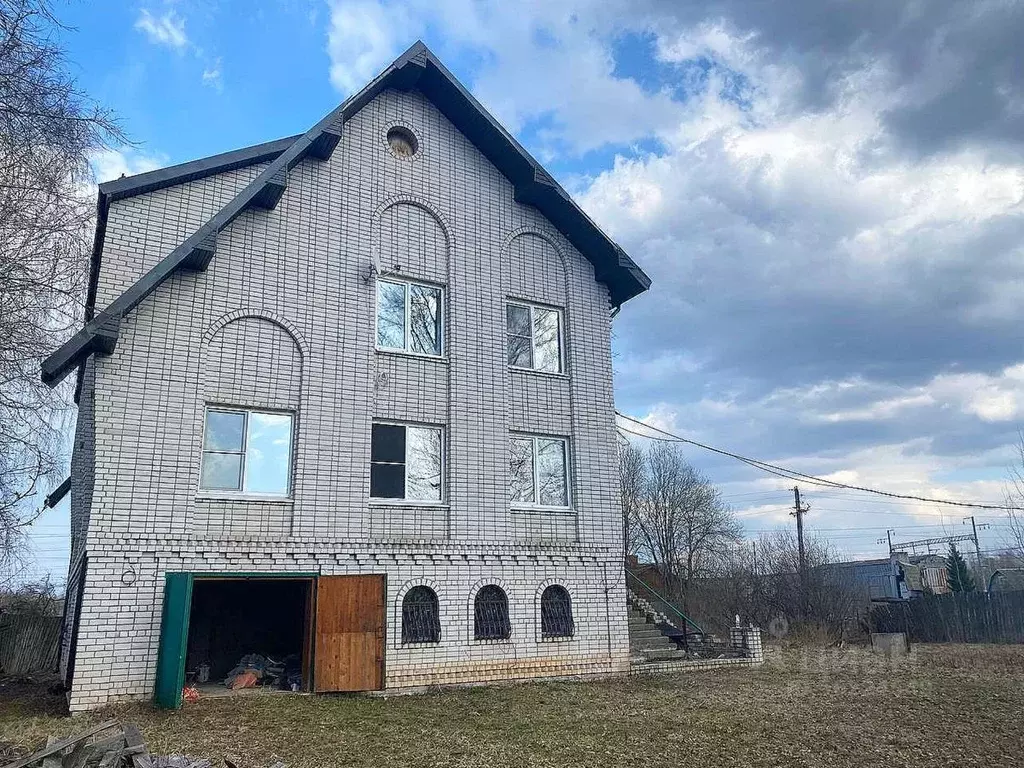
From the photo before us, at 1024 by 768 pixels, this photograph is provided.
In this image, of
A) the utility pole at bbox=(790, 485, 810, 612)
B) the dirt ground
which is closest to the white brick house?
the dirt ground

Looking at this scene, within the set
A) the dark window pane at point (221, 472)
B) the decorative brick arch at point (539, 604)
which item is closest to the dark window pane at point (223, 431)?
the dark window pane at point (221, 472)

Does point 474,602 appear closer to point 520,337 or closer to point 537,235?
point 520,337

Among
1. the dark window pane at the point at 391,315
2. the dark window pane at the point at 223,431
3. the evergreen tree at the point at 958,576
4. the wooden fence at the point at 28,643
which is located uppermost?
the dark window pane at the point at 391,315

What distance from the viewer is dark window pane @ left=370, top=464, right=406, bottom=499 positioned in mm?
→ 12375

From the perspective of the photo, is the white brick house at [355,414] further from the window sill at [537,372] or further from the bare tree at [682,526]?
the bare tree at [682,526]

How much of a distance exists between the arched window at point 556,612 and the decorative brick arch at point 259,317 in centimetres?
613

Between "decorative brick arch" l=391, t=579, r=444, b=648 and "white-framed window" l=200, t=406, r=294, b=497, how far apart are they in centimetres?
244

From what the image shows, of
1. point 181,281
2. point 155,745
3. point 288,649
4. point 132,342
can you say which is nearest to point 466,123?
point 181,281

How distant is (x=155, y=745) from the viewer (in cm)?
805

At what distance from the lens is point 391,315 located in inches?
527

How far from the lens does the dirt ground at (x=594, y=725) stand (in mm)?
7941

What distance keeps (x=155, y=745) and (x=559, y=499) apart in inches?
316

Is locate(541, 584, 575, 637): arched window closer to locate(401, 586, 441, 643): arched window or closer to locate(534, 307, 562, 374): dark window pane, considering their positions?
locate(401, 586, 441, 643): arched window

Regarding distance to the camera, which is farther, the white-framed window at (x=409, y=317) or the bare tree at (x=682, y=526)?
the bare tree at (x=682, y=526)
